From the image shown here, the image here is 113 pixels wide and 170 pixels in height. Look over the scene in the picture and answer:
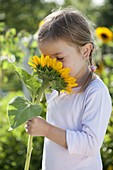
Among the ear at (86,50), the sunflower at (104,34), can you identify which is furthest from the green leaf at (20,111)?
the sunflower at (104,34)

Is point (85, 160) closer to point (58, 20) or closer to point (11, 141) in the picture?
point (58, 20)

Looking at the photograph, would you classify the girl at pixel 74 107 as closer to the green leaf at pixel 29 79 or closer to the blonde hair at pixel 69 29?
the blonde hair at pixel 69 29

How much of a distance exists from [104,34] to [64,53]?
12.6ft

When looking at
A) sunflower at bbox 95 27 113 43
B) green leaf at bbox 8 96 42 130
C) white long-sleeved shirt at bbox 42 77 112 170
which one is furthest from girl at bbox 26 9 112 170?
sunflower at bbox 95 27 113 43

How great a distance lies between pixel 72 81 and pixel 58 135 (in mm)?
256

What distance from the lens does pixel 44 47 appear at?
244 cm

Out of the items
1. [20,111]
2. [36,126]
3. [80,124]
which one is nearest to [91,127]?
[80,124]

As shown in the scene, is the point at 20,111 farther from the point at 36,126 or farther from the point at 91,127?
the point at 91,127

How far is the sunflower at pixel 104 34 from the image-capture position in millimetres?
6137

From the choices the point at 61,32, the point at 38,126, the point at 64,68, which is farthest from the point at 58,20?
the point at 38,126

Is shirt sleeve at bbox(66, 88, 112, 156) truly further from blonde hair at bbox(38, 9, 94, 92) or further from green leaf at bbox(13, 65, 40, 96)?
green leaf at bbox(13, 65, 40, 96)

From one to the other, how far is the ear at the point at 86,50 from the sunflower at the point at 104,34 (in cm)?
357

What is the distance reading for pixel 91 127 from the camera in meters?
2.43

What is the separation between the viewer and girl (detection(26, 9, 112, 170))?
243 cm
